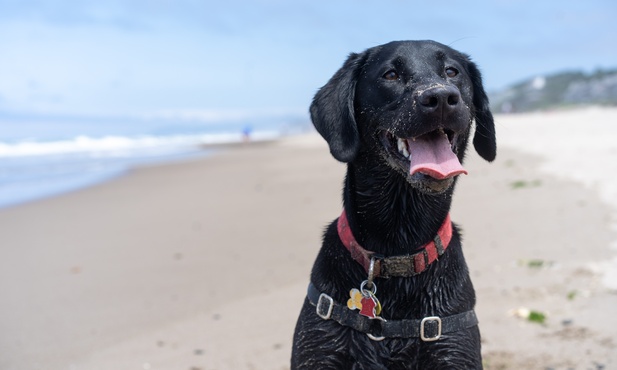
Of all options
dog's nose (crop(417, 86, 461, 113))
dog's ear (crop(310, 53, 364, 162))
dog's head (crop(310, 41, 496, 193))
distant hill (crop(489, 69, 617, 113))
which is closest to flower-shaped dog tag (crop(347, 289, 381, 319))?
dog's head (crop(310, 41, 496, 193))

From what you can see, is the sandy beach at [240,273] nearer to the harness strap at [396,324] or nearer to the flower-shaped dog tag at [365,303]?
the harness strap at [396,324]

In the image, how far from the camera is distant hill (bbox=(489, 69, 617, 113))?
65375mm

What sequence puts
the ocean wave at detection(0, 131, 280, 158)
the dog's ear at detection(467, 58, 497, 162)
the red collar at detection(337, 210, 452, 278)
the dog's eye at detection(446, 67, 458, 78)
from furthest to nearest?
1. the ocean wave at detection(0, 131, 280, 158)
2. the dog's ear at detection(467, 58, 497, 162)
3. the dog's eye at detection(446, 67, 458, 78)
4. the red collar at detection(337, 210, 452, 278)

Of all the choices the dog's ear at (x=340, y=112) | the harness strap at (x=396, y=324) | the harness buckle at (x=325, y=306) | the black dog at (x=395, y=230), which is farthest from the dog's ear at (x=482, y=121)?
the harness buckle at (x=325, y=306)

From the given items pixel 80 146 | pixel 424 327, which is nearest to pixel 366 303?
pixel 424 327

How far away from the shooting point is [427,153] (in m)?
3.00

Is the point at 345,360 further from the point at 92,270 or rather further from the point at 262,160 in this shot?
the point at 262,160

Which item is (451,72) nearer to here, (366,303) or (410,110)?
(410,110)

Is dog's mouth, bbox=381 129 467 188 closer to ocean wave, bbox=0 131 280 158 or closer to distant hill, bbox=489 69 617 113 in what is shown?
ocean wave, bbox=0 131 280 158

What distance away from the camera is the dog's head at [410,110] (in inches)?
115

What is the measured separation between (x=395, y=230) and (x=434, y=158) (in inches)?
16.0

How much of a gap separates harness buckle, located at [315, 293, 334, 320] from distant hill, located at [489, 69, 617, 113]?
61.1 metres

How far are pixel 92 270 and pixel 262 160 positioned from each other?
14211mm

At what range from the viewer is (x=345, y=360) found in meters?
2.98
